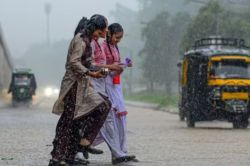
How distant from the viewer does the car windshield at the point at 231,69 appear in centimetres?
2262

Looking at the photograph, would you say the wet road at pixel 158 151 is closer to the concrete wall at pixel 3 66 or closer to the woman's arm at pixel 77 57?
the woman's arm at pixel 77 57

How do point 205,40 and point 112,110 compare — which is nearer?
point 112,110

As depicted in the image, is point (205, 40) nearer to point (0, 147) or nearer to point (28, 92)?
point (0, 147)

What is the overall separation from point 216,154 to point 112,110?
245cm

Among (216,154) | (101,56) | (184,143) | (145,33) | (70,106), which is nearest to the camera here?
(70,106)

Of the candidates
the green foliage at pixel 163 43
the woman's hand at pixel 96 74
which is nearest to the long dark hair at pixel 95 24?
the woman's hand at pixel 96 74

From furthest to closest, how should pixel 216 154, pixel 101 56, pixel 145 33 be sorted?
pixel 145 33 < pixel 216 154 < pixel 101 56

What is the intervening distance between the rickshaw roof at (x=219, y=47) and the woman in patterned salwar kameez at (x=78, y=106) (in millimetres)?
13501

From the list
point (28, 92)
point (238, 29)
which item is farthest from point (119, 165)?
point (238, 29)

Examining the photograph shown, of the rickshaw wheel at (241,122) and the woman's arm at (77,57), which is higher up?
the woman's arm at (77,57)

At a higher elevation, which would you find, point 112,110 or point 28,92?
point 112,110

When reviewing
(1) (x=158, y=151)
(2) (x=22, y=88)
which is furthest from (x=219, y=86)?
(2) (x=22, y=88)

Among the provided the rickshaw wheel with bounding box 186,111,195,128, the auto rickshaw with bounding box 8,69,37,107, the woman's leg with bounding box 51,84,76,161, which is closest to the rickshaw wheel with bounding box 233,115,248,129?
the rickshaw wheel with bounding box 186,111,195,128

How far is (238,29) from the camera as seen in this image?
55.1 meters
